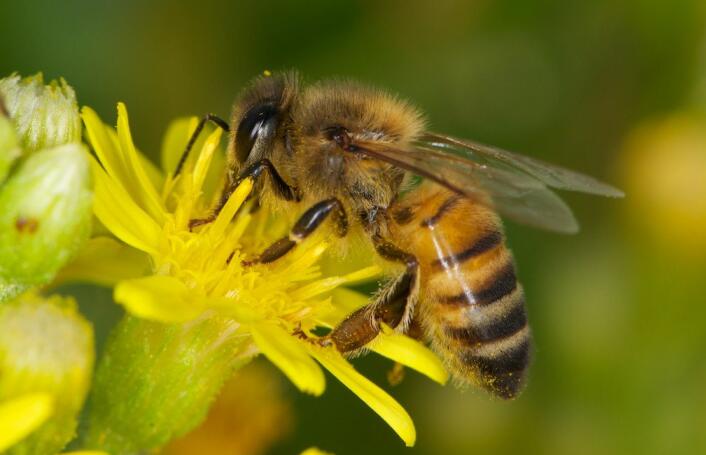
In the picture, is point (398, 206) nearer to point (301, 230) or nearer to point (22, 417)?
point (301, 230)

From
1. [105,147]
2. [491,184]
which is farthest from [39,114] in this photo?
[491,184]

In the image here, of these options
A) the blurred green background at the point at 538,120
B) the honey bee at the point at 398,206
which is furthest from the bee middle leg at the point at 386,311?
the blurred green background at the point at 538,120

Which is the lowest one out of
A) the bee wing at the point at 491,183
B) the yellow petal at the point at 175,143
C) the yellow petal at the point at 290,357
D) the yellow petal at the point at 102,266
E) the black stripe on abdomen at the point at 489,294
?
the yellow petal at the point at 102,266

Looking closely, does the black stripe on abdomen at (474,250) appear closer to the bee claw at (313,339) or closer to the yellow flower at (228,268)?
the yellow flower at (228,268)

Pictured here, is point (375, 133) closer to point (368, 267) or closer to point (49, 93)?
point (368, 267)

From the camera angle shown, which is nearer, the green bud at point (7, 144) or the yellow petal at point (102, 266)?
the green bud at point (7, 144)
